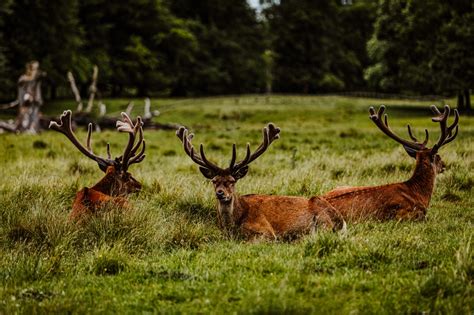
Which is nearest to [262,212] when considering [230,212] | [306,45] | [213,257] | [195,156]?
[230,212]

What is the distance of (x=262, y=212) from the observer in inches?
295

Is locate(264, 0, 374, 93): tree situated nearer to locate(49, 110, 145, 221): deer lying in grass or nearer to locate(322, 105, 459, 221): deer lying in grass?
locate(322, 105, 459, 221): deer lying in grass

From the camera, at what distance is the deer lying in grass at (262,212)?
23.8ft

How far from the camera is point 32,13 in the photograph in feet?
113

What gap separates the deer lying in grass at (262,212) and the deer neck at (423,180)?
1719mm

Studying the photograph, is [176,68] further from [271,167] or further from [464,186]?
[464,186]

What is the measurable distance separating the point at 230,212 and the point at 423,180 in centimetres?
318

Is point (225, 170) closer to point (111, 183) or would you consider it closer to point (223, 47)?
point (111, 183)

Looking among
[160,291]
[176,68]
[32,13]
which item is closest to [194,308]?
[160,291]

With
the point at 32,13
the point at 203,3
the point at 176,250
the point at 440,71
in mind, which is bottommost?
the point at 176,250

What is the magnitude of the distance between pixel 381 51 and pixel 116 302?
35.2 m

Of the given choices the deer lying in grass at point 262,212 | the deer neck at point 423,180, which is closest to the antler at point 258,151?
the deer lying in grass at point 262,212

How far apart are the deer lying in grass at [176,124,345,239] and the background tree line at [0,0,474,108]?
→ 831 inches

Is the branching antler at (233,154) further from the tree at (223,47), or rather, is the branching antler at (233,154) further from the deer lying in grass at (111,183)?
the tree at (223,47)
